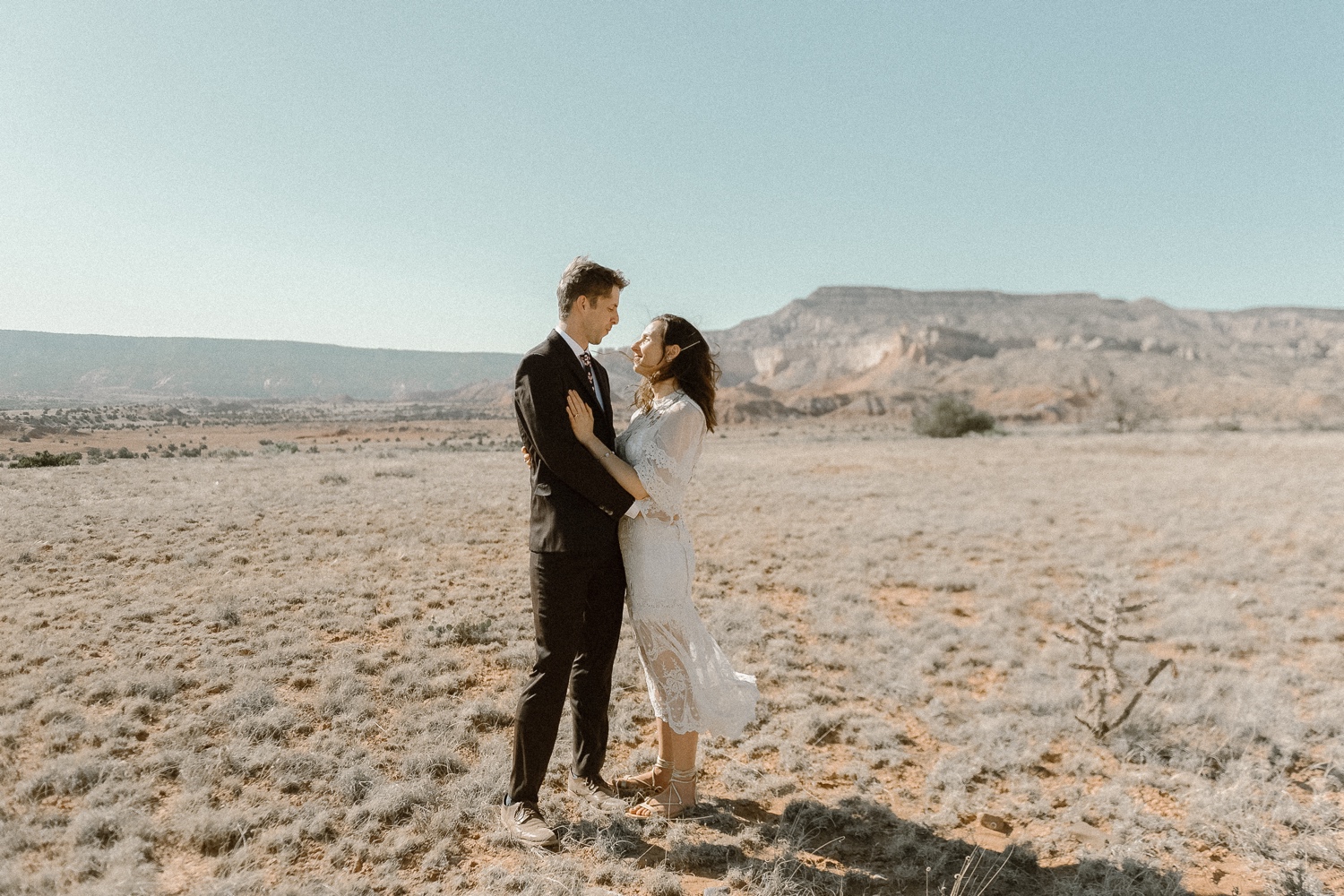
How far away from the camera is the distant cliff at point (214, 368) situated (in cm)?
4409

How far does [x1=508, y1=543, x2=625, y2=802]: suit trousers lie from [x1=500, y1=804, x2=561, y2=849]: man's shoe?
57 mm

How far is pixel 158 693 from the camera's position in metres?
4.06

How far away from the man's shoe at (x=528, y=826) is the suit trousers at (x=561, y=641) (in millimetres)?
57

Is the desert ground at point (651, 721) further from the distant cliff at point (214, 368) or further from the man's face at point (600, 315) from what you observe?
the distant cliff at point (214, 368)

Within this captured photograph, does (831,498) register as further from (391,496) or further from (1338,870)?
(1338,870)

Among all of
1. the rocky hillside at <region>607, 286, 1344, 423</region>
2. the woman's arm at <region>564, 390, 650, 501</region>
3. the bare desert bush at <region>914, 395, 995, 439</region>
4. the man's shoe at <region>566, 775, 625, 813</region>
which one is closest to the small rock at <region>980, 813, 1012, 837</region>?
the man's shoe at <region>566, 775, 625, 813</region>

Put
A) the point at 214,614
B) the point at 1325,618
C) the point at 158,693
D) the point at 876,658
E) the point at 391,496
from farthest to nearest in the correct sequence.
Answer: the point at 391,496
the point at 1325,618
the point at 876,658
the point at 214,614
the point at 158,693

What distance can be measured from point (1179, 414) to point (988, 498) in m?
68.8

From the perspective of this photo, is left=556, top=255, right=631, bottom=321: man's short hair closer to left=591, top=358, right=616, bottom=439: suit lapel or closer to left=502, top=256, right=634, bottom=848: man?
left=502, top=256, right=634, bottom=848: man

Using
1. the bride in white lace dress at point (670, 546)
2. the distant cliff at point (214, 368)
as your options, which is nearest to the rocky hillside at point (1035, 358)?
the bride in white lace dress at point (670, 546)

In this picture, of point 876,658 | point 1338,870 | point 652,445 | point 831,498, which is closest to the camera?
point 652,445

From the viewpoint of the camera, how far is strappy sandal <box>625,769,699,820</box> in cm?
321

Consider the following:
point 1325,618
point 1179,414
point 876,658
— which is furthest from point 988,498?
point 1179,414

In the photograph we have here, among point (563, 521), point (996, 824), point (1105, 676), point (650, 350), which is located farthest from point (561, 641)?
point (1105, 676)
